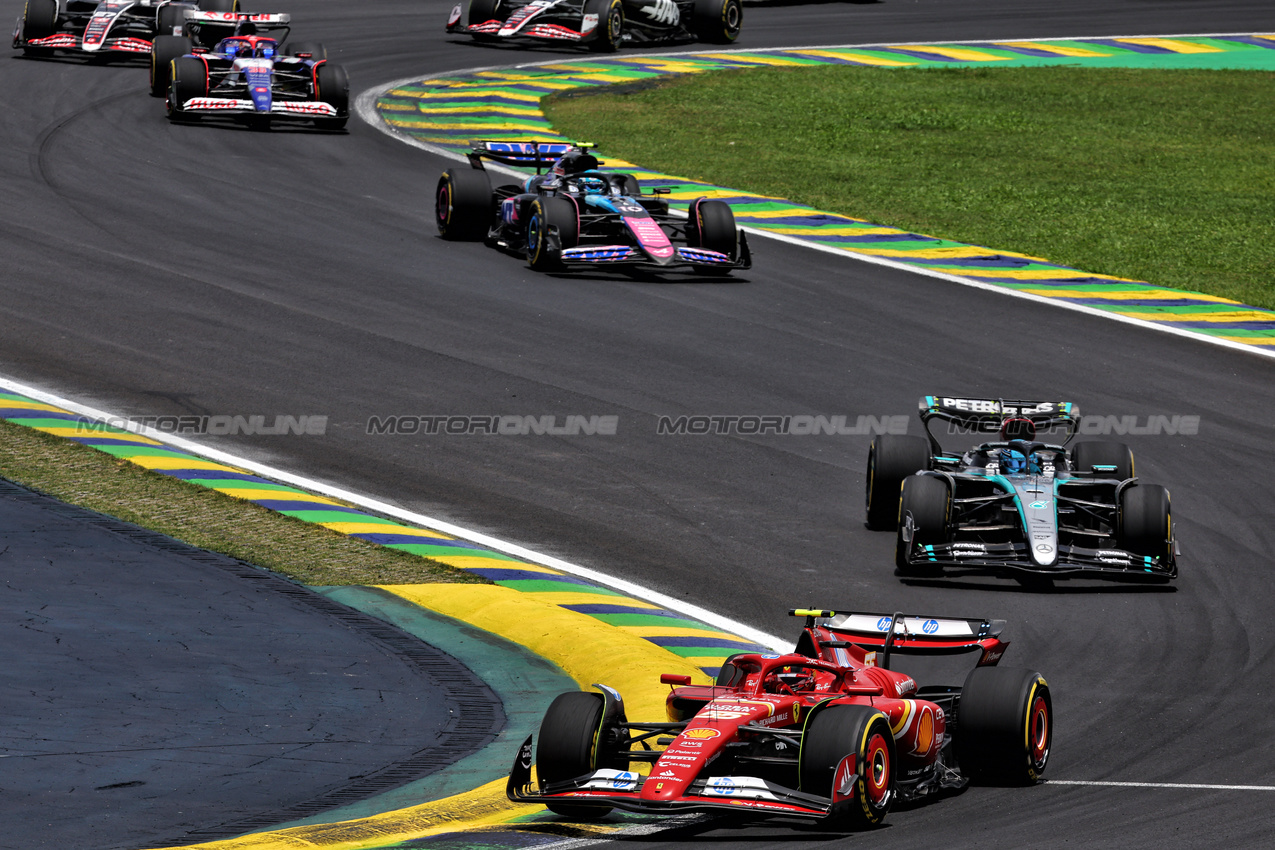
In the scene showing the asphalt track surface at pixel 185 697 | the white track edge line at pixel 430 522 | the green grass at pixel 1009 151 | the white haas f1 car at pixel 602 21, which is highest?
the white haas f1 car at pixel 602 21

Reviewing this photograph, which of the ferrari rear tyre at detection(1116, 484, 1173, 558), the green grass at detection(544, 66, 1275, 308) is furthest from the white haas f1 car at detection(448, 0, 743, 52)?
the ferrari rear tyre at detection(1116, 484, 1173, 558)

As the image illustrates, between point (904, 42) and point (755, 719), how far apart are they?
113 feet

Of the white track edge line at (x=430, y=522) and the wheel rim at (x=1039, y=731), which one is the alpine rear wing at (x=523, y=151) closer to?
the white track edge line at (x=430, y=522)

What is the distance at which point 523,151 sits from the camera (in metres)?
23.2

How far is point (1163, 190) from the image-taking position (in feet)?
96.7

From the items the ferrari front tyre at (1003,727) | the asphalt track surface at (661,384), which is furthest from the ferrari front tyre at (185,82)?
the ferrari front tyre at (1003,727)

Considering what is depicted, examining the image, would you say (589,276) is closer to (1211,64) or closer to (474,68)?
(474,68)

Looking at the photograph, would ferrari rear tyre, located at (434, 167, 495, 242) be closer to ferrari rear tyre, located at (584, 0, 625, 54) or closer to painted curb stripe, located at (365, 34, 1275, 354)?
painted curb stripe, located at (365, 34, 1275, 354)

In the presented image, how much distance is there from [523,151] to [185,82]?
8134mm

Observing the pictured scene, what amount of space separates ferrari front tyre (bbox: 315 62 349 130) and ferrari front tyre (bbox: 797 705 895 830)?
21945mm

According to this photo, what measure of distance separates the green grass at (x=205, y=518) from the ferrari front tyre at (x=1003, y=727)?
4.67 meters

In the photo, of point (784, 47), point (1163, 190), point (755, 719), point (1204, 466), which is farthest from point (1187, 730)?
point (784, 47)

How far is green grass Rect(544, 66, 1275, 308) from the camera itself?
1022 inches

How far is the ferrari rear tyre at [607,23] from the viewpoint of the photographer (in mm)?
37094
